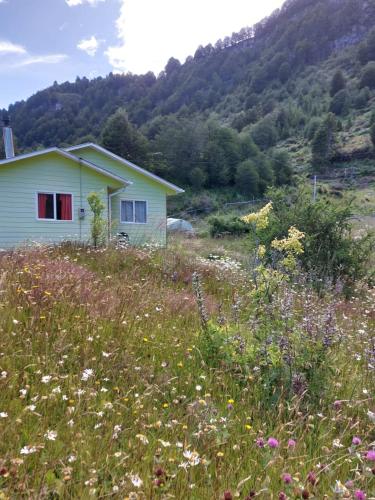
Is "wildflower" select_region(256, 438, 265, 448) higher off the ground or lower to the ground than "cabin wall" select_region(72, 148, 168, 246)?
lower

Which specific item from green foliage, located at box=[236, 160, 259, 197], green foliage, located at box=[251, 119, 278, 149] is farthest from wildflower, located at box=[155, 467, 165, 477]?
green foliage, located at box=[251, 119, 278, 149]

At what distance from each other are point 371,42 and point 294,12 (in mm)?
67234

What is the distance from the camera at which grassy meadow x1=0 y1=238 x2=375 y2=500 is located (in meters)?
1.54

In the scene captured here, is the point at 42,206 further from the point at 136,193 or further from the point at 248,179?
the point at 248,179

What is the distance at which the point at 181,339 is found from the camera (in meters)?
3.14

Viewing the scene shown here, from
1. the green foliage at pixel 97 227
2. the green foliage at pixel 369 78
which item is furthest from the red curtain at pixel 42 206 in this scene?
the green foliage at pixel 369 78

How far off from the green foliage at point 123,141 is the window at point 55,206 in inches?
1365

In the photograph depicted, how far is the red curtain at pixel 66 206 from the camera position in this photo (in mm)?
15445

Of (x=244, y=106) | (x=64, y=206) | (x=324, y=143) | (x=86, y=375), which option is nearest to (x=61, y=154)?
(x=64, y=206)

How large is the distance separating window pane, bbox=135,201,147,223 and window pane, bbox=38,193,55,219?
4466mm

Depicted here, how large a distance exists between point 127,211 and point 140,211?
0.74 metres

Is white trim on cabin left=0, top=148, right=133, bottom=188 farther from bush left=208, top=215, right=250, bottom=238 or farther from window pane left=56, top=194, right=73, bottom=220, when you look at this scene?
bush left=208, top=215, right=250, bottom=238

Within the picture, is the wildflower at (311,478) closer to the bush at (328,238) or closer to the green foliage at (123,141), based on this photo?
the bush at (328,238)

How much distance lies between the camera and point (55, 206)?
15320 millimetres
